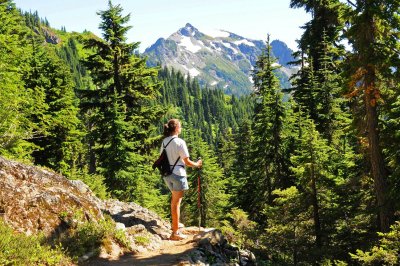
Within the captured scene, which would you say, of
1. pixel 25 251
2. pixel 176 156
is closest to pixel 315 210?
pixel 176 156

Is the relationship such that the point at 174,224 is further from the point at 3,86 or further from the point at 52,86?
the point at 52,86

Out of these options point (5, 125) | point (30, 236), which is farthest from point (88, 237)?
point (5, 125)

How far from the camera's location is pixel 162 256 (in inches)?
319

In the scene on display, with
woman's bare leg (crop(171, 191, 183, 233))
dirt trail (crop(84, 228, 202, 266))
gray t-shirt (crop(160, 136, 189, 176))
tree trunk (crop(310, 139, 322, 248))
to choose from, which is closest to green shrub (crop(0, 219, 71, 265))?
dirt trail (crop(84, 228, 202, 266))

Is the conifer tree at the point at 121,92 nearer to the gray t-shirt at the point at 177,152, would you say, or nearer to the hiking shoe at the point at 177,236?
the hiking shoe at the point at 177,236

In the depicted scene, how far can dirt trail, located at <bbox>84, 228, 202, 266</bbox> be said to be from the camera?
752 centimetres

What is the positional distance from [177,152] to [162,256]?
2399 mm

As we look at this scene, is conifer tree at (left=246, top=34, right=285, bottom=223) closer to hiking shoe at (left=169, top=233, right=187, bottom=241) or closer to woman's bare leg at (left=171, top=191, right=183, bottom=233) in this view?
hiking shoe at (left=169, top=233, right=187, bottom=241)

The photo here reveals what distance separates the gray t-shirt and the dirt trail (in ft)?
6.01

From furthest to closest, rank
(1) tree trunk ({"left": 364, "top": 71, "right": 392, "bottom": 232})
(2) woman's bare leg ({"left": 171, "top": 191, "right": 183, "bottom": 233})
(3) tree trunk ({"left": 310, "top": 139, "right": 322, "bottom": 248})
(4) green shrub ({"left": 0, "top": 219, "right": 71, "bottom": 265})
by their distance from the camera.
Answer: (3) tree trunk ({"left": 310, "top": 139, "right": 322, "bottom": 248}), (1) tree trunk ({"left": 364, "top": 71, "right": 392, "bottom": 232}), (2) woman's bare leg ({"left": 171, "top": 191, "right": 183, "bottom": 233}), (4) green shrub ({"left": 0, "top": 219, "right": 71, "bottom": 265})

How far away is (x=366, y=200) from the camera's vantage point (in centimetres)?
1532

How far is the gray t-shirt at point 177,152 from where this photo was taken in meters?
8.11

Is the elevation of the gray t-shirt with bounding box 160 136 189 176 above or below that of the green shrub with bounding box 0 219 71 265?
above

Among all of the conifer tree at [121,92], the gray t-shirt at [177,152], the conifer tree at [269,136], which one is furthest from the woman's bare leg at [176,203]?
the conifer tree at [269,136]
